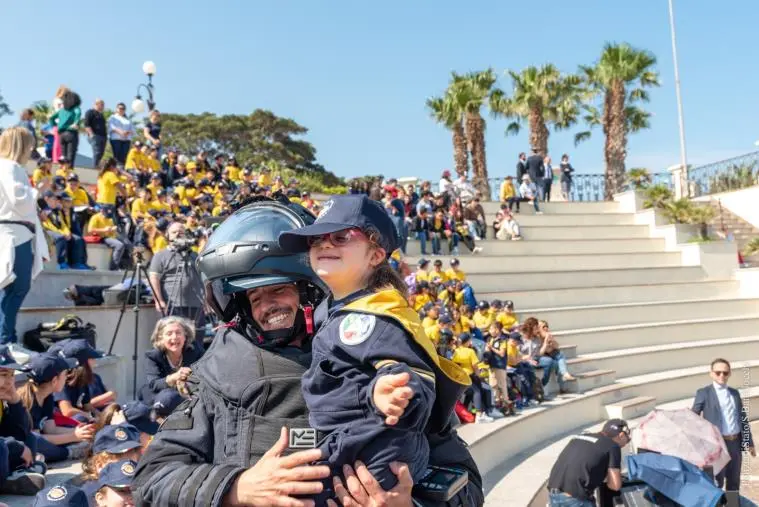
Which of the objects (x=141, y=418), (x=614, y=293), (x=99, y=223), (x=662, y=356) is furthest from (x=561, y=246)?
(x=141, y=418)

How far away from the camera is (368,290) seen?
175 cm

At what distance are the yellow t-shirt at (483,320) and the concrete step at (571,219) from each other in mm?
7899

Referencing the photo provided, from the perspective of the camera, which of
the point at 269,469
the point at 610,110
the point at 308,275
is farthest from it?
the point at 610,110

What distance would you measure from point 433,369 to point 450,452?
310 millimetres

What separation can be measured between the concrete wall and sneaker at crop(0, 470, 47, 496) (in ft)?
73.0

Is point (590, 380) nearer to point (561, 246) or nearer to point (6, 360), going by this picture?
point (561, 246)

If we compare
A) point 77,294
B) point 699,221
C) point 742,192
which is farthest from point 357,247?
point 742,192

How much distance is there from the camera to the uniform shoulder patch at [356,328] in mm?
1571

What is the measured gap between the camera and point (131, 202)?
1120cm

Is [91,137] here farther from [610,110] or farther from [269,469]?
[610,110]

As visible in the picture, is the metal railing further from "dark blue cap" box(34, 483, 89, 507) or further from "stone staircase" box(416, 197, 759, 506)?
"dark blue cap" box(34, 483, 89, 507)

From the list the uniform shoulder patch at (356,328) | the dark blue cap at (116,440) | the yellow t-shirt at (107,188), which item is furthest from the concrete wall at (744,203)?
the uniform shoulder patch at (356,328)

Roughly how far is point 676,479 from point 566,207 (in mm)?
17187

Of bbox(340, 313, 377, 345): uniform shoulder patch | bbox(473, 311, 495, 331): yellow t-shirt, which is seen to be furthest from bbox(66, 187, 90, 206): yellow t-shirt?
bbox(340, 313, 377, 345): uniform shoulder patch
